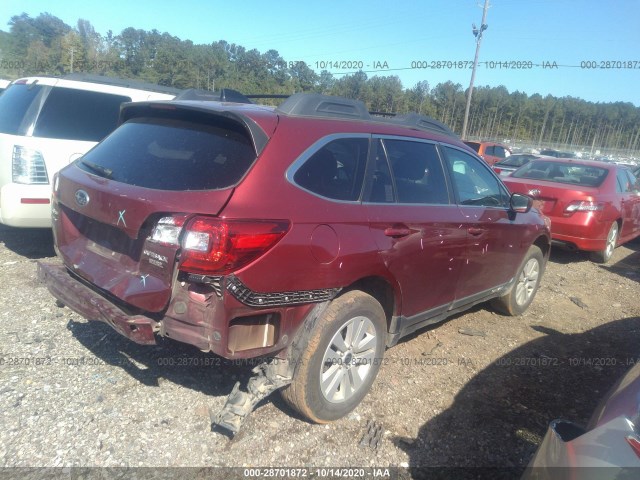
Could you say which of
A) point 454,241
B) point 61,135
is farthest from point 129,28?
point 454,241

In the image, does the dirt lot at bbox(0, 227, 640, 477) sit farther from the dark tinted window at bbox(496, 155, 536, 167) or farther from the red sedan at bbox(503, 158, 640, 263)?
the dark tinted window at bbox(496, 155, 536, 167)

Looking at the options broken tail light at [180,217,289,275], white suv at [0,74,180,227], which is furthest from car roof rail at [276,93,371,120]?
white suv at [0,74,180,227]

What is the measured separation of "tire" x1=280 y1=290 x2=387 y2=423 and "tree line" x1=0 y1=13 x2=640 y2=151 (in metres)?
6.58

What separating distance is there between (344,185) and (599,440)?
5.75 ft

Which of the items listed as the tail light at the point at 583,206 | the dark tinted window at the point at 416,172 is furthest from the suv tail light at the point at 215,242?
the tail light at the point at 583,206

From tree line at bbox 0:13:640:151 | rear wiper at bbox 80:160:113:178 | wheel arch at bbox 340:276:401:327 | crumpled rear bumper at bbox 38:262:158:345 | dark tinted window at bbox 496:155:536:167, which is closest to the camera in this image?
crumpled rear bumper at bbox 38:262:158:345

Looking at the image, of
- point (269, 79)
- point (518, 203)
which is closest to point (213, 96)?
point (518, 203)

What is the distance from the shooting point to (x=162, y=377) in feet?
10.7

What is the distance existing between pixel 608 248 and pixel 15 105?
8.40 m

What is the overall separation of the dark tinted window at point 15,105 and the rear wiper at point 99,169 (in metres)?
2.61

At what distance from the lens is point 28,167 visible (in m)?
4.84

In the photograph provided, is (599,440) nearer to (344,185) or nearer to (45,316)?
(344,185)

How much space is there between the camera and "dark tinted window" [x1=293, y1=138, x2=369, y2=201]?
2633mm

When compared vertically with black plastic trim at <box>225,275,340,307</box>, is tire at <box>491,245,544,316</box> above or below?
below
